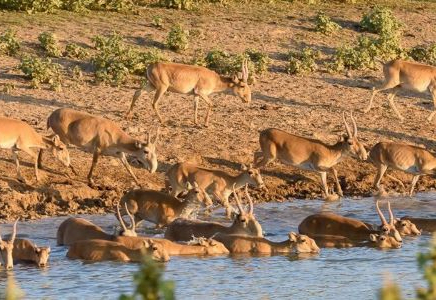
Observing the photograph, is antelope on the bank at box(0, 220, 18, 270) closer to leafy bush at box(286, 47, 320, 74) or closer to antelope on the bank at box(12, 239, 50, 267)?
antelope on the bank at box(12, 239, 50, 267)

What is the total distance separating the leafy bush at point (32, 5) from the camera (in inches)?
765

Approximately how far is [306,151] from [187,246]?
3.70 metres

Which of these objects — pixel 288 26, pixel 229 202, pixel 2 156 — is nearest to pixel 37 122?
pixel 2 156

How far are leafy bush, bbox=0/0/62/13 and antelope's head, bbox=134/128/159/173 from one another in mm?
6548

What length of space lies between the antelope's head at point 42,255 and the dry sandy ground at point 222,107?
2.26 metres

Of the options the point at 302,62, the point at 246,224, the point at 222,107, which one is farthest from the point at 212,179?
the point at 302,62

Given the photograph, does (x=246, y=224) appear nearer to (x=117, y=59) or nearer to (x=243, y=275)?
(x=243, y=275)

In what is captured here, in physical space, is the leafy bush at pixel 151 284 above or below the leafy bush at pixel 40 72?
below

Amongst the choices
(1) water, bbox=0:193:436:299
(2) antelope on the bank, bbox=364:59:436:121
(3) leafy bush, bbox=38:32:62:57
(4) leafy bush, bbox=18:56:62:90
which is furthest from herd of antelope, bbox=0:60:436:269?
(3) leafy bush, bbox=38:32:62:57

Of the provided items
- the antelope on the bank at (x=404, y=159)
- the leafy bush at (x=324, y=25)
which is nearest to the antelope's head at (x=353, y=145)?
the antelope on the bank at (x=404, y=159)

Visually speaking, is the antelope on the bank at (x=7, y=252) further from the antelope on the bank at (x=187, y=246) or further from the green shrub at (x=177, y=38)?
the green shrub at (x=177, y=38)

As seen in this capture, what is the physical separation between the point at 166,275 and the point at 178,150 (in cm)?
487

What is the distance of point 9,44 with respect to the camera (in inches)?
671

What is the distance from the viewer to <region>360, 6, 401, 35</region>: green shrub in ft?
65.9
